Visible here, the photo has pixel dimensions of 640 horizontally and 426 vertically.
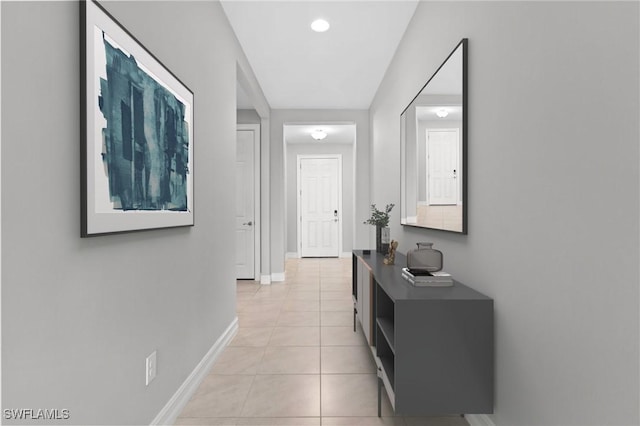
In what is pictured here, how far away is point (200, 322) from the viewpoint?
223 centimetres

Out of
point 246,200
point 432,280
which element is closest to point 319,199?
point 246,200

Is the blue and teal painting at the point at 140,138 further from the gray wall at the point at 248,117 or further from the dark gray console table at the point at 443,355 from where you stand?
the gray wall at the point at 248,117

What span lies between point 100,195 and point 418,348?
4.51 ft

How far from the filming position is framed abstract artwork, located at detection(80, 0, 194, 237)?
1.15 m

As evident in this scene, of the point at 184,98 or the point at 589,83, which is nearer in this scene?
the point at 589,83

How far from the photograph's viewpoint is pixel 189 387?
2.02m

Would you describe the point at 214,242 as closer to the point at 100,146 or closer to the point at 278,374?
the point at 278,374

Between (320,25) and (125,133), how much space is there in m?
2.18

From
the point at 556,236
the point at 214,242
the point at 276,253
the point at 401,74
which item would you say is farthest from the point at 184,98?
the point at 276,253

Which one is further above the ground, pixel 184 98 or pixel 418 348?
pixel 184 98

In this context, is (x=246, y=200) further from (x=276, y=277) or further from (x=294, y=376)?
(x=294, y=376)

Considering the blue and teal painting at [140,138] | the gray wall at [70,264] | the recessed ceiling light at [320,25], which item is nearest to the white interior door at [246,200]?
the recessed ceiling light at [320,25]

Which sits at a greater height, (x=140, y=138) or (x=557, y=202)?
(x=140, y=138)

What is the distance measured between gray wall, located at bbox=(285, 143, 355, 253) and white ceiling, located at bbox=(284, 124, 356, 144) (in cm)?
23
